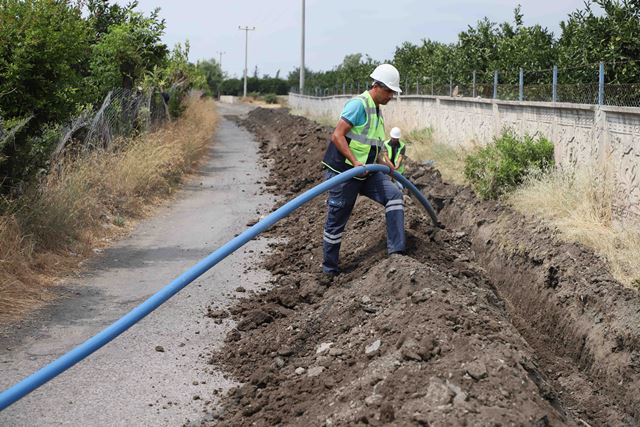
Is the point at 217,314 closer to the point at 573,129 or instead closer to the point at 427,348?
the point at 427,348

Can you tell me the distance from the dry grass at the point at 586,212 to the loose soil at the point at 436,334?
20cm

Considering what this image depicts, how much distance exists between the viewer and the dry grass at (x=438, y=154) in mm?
16578

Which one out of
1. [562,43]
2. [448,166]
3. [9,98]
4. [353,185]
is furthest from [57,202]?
[562,43]

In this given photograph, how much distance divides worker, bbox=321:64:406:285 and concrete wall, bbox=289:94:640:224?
11.3 ft

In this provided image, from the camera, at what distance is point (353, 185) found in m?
8.59

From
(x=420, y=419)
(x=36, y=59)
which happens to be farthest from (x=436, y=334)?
(x=36, y=59)

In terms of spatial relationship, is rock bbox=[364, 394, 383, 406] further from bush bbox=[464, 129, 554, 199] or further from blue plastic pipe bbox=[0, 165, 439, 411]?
bush bbox=[464, 129, 554, 199]

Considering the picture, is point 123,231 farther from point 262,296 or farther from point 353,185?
point 353,185

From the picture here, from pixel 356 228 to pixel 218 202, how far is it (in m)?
5.60

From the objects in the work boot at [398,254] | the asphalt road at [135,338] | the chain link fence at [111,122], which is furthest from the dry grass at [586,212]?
the chain link fence at [111,122]

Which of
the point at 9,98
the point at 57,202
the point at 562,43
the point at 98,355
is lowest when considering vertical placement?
the point at 98,355

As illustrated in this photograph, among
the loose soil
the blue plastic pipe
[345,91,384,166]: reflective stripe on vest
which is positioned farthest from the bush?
the blue plastic pipe

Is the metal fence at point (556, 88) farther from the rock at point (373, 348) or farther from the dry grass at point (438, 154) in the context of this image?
the rock at point (373, 348)

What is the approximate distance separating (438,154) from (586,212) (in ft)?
27.5
